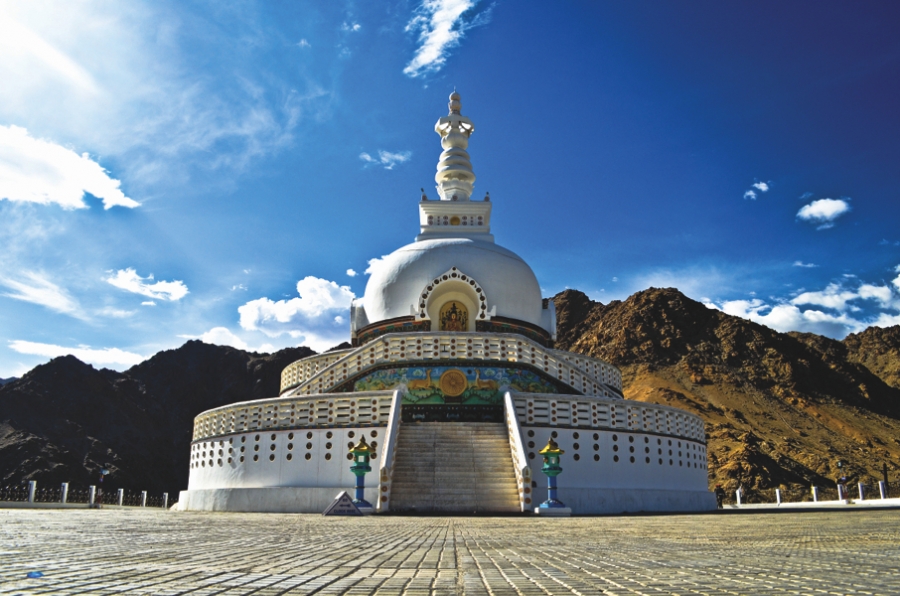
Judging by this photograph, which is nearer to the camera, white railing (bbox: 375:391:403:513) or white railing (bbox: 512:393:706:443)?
white railing (bbox: 375:391:403:513)

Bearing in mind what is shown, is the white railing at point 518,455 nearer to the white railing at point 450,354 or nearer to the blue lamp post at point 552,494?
the blue lamp post at point 552,494

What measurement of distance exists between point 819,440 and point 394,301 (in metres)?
51.1

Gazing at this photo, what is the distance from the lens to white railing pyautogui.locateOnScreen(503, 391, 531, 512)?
16422 millimetres

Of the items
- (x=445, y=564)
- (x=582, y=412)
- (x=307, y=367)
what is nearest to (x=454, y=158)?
(x=307, y=367)

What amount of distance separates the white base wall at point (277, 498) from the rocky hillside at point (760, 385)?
39705 millimetres

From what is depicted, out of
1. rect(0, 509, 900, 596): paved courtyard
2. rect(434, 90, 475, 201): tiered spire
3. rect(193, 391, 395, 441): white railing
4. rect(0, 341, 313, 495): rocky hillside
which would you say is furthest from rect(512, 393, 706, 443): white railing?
rect(0, 341, 313, 495): rocky hillside

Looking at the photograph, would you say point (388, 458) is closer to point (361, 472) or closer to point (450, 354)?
point (361, 472)

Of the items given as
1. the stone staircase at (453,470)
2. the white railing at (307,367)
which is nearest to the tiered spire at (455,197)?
the white railing at (307,367)

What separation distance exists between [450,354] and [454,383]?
0.90 meters

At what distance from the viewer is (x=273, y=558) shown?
530cm

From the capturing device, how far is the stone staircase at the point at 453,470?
16422mm

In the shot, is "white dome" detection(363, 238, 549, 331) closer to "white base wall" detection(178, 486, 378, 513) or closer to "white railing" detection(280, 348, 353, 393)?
"white railing" detection(280, 348, 353, 393)

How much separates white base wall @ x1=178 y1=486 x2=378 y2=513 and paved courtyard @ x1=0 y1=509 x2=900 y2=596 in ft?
34.0

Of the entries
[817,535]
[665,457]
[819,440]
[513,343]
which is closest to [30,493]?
[513,343]
